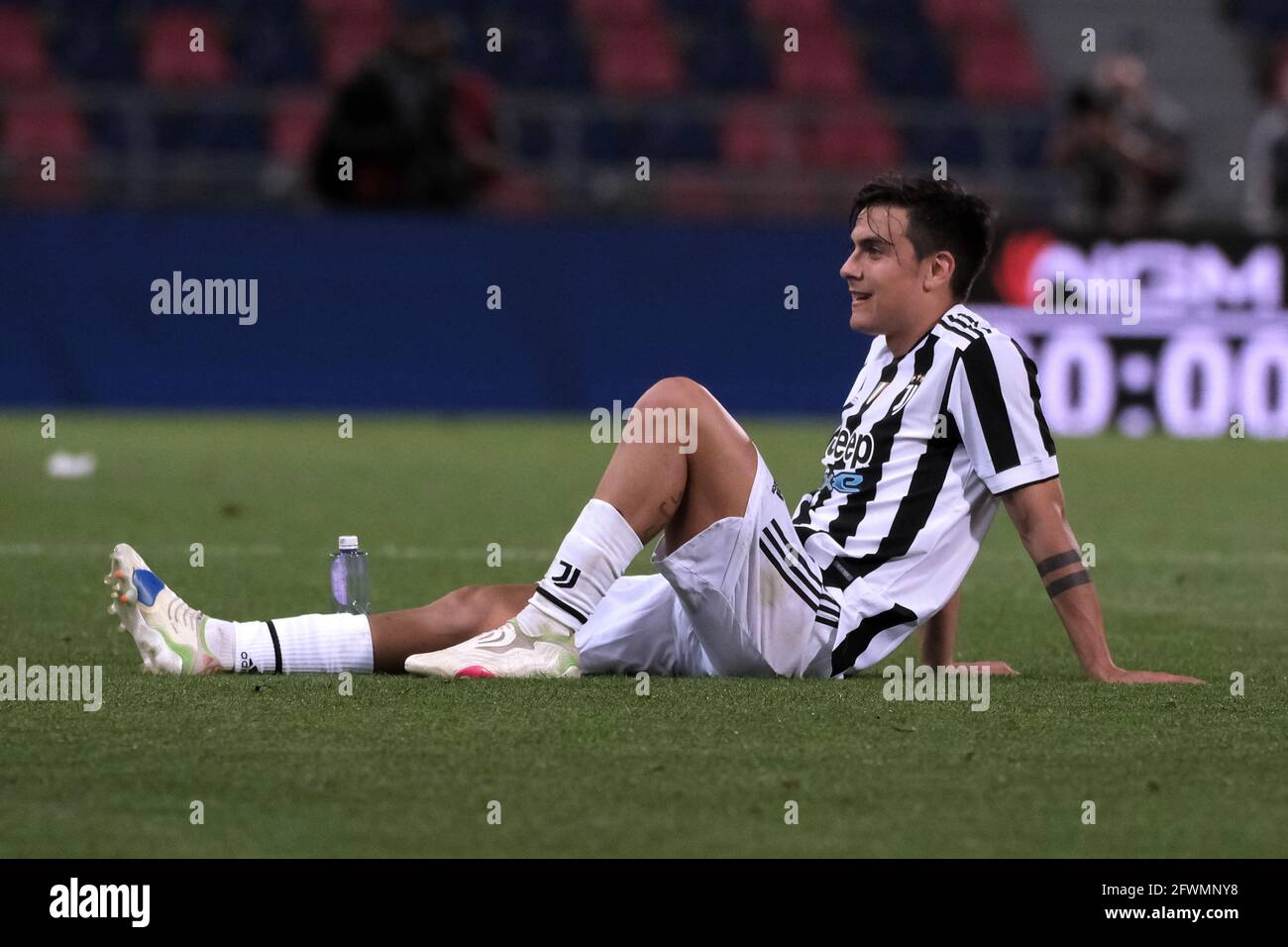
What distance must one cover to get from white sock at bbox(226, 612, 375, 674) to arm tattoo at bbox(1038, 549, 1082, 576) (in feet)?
5.56

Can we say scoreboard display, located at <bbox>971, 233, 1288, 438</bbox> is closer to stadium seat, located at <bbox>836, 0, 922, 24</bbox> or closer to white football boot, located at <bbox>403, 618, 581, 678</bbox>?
stadium seat, located at <bbox>836, 0, 922, 24</bbox>

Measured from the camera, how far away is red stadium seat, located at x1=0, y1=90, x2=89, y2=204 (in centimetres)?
1658

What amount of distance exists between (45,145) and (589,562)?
16.1m

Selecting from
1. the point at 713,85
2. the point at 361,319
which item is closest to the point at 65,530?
the point at 361,319

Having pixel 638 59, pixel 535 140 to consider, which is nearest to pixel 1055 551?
pixel 535 140

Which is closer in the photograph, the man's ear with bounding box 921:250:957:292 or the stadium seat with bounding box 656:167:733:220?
the man's ear with bounding box 921:250:957:292

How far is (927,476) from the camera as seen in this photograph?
17.3 feet

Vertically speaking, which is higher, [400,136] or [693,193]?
[693,193]

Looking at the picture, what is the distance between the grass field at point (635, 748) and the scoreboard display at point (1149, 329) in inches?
289

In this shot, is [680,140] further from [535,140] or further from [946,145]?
[946,145]

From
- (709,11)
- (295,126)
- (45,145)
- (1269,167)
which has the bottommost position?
(1269,167)

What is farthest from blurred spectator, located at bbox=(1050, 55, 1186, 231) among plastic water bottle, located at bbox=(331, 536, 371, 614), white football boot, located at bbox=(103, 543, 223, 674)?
white football boot, located at bbox=(103, 543, 223, 674)

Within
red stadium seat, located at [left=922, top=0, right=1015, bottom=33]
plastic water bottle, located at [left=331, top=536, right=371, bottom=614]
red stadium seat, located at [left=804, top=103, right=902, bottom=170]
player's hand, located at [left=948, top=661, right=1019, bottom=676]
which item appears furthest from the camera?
red stadium seat, located at [left=922, top=0, right=1015, bottom=33]

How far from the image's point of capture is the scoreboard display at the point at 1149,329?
51.3 ft
